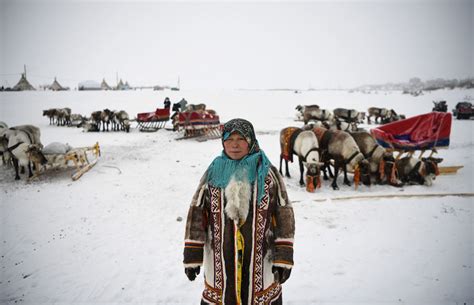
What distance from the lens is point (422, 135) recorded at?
8.70m

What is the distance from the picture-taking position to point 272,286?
7.25 feet

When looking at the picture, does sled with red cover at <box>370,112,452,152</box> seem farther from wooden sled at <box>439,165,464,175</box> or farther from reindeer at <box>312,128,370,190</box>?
reindeer at <box>312,128,370,190</box>

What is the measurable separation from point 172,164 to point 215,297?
7547 millimetres

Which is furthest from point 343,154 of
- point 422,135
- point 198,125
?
point 198,125

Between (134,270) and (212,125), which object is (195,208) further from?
(212,125)

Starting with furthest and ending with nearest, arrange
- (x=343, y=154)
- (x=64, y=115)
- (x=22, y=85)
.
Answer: (x=22, y=85)
(x=64, y=115)
(x=343, y=154)

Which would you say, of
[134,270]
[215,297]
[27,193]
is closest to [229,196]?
[215,297]

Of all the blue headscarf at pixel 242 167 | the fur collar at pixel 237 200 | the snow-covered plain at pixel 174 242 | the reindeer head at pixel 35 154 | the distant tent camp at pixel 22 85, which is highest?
the distant tent camp at pixel 22 85

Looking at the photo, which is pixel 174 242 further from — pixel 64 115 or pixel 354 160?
pixel 64 115

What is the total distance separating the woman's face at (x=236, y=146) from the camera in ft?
6.81

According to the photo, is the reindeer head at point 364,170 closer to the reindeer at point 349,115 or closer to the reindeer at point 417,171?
the reindeer at point 417,171

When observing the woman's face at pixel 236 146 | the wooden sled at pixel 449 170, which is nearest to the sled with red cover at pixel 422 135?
the wooden sled at pixel 449 170

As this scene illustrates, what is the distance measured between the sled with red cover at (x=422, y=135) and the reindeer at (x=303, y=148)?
3.26 metres

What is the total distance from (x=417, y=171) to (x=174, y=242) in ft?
22.5
